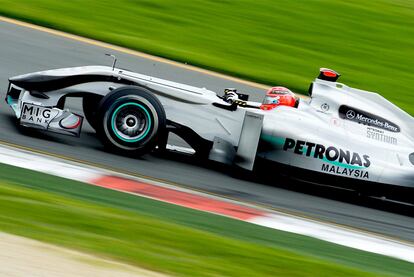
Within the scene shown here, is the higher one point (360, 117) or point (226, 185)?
point (360, 117)

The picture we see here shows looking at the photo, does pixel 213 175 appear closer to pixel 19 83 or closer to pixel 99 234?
pixel 19 83

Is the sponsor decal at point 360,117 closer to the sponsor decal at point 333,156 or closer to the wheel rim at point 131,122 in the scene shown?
the sponsor decal at point 333,156

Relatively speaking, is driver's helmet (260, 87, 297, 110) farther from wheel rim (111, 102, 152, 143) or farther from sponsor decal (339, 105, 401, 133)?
wheel rim (111, 102, 152, 143)

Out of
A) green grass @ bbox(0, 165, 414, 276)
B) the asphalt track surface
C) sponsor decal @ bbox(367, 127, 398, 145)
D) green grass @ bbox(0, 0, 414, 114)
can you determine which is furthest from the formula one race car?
green grass @ bbox(0, 0, 414, 114)

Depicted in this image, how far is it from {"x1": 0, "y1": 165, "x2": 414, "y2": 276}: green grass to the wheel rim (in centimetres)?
125

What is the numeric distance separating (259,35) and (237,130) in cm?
628

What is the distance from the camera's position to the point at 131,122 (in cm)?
845

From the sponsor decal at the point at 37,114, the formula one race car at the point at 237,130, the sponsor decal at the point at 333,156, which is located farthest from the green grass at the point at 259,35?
the sponsor decal at the point at 37,114

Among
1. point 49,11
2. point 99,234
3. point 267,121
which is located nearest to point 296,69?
point 49,11

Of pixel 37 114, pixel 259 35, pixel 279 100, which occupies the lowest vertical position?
pixel 37 114

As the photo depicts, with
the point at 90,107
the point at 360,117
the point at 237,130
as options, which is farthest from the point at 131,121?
the point at 360,117

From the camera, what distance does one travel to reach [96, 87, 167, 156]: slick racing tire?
8.34 meters

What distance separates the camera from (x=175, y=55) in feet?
42.9

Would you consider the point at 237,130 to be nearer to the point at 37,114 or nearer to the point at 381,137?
the point at 381,137
